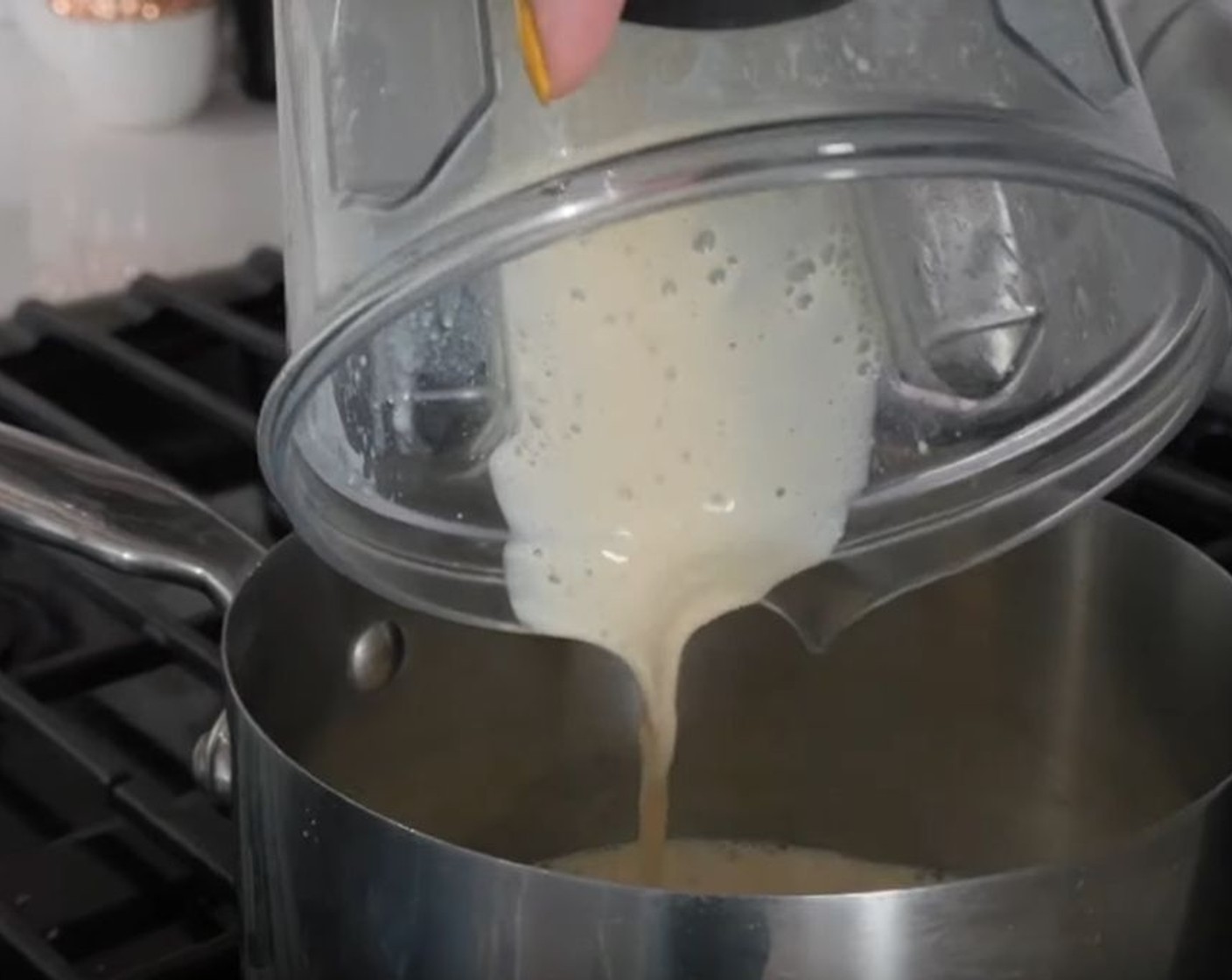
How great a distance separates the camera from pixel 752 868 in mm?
654

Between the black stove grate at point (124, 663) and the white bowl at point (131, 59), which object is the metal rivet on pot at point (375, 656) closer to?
the black stove grate at point (124, 663)

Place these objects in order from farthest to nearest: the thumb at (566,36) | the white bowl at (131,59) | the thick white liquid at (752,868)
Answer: the white bowl at (131,59)
the thick white liquid at (752,868)
the thumb at (566,36)

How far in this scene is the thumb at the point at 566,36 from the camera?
34 centimetres

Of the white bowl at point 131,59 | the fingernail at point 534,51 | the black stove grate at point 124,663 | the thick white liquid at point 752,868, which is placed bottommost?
the thick white liquid at point 752,868

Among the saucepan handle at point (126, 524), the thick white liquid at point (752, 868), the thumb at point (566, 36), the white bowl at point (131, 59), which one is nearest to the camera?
Answer: the thumb at point (566, 36)

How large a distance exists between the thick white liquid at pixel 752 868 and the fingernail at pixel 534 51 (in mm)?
328

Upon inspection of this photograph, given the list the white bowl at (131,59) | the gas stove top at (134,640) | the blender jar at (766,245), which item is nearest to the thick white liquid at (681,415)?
the blender jar at (766,245)

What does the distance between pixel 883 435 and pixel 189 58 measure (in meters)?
0.55

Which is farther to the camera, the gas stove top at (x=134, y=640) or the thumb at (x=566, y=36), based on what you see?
the gas stove top at (x=134, y=640)

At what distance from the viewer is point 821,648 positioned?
0.62 meters

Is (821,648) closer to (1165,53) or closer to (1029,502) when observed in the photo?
(1029,502)

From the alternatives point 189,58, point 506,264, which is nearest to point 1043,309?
point 506,264

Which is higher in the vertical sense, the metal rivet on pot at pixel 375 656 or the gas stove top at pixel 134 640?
the metal rivet on pot at pixel 375 656

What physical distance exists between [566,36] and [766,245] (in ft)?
0.32
